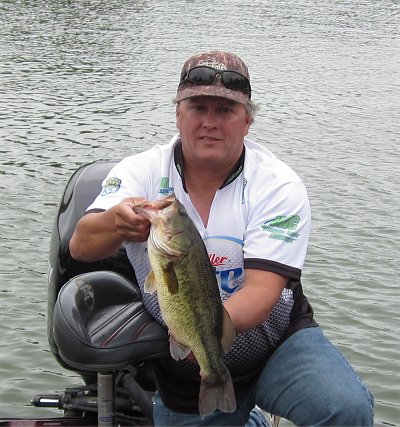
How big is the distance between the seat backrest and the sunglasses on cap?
Answer: 3.92 ft

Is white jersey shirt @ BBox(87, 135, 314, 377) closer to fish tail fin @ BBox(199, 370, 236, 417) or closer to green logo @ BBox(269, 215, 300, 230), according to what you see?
green logo @ BBox(269, 215, 300, 230)

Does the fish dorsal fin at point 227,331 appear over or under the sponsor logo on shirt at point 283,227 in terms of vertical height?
under

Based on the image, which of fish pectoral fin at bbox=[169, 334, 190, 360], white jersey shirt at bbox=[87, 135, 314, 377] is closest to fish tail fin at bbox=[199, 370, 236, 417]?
fish pectoral fin at bbox=[169, 334, 190, 360]

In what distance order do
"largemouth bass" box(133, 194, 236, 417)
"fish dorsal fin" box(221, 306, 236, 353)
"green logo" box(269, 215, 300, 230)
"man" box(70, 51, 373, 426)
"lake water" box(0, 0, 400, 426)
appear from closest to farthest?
"largemouth bass" box(133, 194, 236, 417) → "fish dorsal fin" box(221, 306, 236, 353) → "man" box(70, 51, 373, 426) → "green logo" box(269, 215, 300, 230) → "lake water" box(0, 0, 400, 426)

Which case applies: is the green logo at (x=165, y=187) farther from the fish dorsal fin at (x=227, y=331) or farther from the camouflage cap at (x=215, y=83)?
the fish dorsal fin at (x=227, y=331)

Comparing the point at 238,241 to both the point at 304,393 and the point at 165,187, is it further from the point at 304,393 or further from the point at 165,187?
the point at 304,393

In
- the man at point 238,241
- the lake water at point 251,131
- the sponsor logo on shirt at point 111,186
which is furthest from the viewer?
the lake water at point 251,131

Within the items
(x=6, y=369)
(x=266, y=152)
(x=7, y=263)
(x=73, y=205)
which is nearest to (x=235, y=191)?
(x=266, y=152)

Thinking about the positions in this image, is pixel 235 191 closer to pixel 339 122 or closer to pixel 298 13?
pixel 339 122

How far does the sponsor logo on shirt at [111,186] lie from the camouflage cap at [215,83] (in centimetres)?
48

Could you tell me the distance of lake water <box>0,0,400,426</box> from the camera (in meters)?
8.08

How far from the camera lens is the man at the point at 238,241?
159 inches

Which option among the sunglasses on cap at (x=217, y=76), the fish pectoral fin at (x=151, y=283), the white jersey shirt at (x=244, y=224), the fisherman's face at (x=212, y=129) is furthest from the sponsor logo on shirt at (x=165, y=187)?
the fish pectoral fin at (x=151, y=283)

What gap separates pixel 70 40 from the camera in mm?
27438
